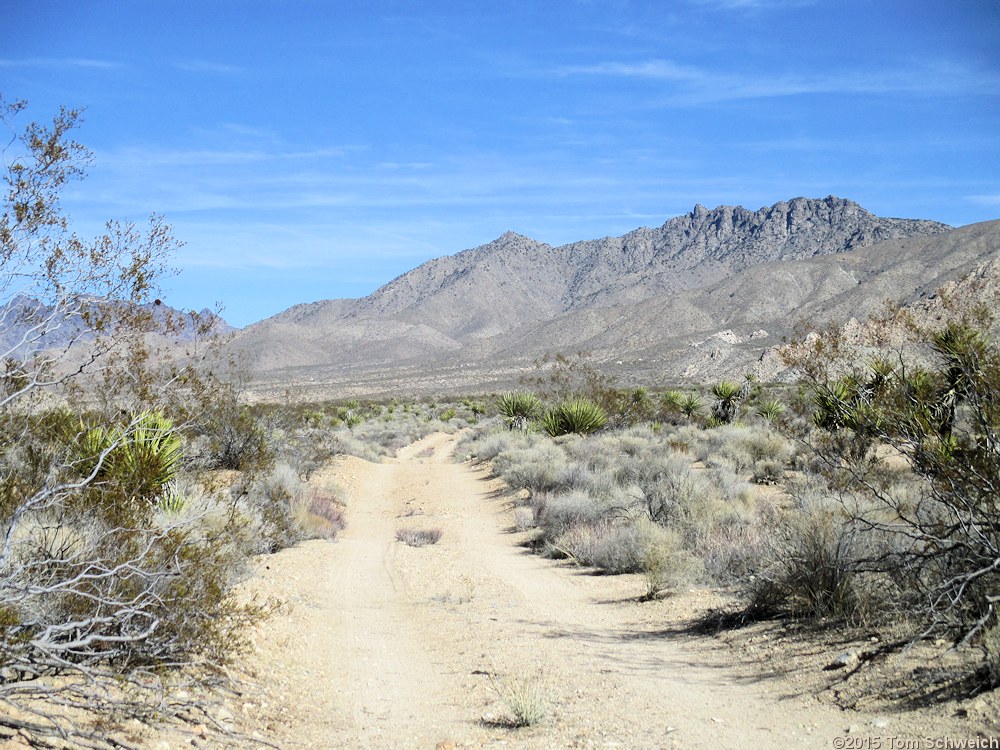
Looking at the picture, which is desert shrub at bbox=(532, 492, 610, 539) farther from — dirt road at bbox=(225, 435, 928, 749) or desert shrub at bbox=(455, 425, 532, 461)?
desert shrub at bbox=(455, 425, 532, 461)

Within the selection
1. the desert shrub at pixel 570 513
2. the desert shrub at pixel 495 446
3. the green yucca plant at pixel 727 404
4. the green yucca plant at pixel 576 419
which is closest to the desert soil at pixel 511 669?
the desert shrub at pixel 570 513

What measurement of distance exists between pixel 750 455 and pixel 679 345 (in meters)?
72.5

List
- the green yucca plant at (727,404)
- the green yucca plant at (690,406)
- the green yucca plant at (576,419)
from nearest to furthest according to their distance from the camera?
the green yucca plant at (576,419) → the green yucca plant at (727,404) → the green yucca plant at (690,406)

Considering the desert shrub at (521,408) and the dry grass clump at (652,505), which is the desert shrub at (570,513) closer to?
the dry grass clump at (652,505)

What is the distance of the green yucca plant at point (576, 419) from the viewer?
77.6ft

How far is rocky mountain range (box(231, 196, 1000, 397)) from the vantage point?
88.8 meters

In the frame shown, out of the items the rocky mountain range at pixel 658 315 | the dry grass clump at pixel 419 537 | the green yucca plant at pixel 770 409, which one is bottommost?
the dry grass clump at pixel 419 537

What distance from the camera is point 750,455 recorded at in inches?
679

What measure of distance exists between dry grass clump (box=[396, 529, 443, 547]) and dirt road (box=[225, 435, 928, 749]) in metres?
0.86

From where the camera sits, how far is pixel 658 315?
10862cm

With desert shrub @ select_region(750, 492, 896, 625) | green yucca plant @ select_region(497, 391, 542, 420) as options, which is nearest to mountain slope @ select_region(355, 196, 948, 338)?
green yucca plant @ select_region(497, 391, 542, 420)

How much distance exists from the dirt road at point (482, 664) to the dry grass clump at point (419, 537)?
2.82 ft

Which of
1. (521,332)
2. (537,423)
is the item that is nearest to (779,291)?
(521,332)

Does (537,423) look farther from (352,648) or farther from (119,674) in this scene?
(119,674)
